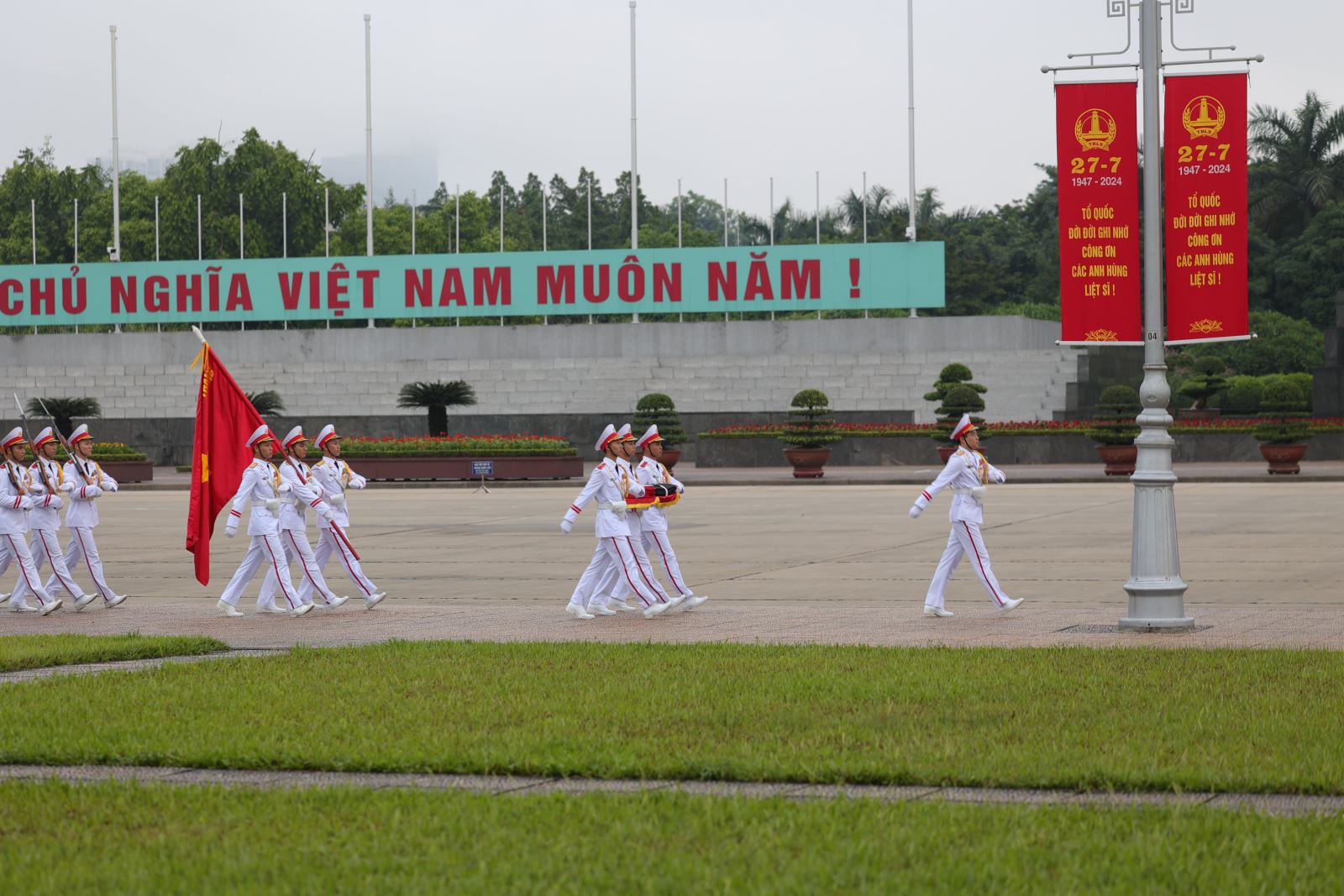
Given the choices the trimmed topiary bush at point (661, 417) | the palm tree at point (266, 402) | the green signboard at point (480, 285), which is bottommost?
the trimmed topiary bush at point (661, 417)

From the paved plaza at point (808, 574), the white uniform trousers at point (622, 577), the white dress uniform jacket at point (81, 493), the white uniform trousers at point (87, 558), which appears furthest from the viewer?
the white dress uniform jacket at point (81, 493)

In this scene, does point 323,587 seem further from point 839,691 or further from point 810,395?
A: point 810,395

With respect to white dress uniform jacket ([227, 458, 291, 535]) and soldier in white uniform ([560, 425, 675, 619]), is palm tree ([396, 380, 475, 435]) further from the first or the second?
soldier in white uniform ([560, 425, 675, 619])

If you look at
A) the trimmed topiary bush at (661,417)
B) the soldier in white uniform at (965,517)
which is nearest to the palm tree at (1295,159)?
the trimmed topiary bush at (661,417)

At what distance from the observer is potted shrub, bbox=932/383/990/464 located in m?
41.0

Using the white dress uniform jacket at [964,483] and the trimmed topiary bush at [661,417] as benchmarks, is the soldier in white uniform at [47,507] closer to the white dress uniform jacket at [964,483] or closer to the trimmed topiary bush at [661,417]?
the white dress uniform jacket at [964,483]

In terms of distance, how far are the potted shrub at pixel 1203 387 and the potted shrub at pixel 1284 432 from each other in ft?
33.5

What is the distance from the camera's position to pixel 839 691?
9453 millimetres

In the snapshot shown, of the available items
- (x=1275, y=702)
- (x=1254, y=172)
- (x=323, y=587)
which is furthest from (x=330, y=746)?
(x=1254, y=172)

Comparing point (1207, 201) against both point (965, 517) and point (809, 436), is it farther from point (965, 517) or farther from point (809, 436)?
point (809, 436)

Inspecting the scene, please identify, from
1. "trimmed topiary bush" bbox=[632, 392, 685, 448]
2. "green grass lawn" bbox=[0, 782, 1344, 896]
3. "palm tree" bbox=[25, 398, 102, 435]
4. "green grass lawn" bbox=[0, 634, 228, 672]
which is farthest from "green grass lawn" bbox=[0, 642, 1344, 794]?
"palm tree" bbox=[25, 398, 102, 435]

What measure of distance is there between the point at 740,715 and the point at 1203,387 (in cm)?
4133

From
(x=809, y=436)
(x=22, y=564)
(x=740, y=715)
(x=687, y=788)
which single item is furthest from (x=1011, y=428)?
(x=687, y=788)

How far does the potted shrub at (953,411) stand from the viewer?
41031 mm
